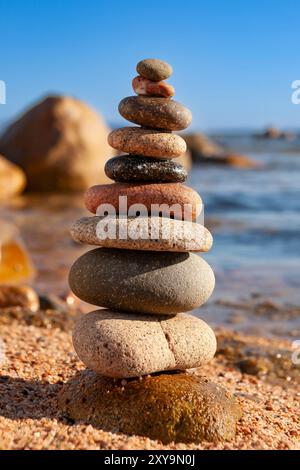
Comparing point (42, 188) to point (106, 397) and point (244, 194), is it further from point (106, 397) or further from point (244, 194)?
point (106, 397)

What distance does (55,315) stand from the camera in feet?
29.9

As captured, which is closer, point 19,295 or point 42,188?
point 19,295

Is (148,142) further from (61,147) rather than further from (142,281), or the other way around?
(61,147)

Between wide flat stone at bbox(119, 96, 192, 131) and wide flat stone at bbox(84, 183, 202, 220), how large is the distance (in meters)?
0.48

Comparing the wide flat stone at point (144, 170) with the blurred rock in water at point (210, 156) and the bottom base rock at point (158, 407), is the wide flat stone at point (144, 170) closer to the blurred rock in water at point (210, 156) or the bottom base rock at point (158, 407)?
the bottom base rock at point (158, 407)

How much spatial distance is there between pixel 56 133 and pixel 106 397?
20124 millimetres

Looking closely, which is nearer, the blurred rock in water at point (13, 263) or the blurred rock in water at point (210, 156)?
the blurred rock in water at point (13, 263)

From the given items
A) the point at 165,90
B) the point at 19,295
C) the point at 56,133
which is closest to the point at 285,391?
the point at 165,90

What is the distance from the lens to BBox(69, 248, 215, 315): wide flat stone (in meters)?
5.20

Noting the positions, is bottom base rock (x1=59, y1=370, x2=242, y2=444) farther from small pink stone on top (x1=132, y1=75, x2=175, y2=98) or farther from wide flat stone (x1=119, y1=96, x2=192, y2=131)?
small pink stone on top (x1=132, y1=75, x2=175, y2=98)

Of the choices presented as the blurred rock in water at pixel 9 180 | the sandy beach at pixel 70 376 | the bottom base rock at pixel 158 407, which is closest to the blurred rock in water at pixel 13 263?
the sandy beach at pixel 70 376

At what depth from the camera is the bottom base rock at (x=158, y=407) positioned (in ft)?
16.1
